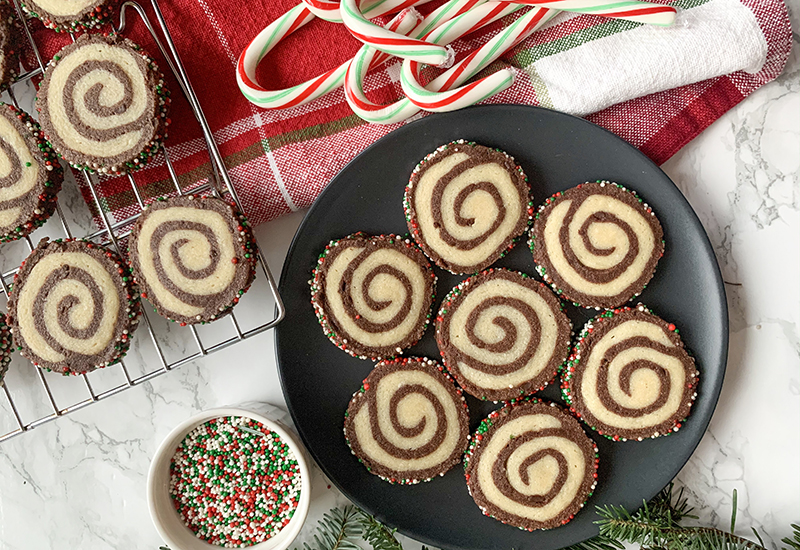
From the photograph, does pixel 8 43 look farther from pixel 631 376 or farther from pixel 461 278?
pixel 631 376

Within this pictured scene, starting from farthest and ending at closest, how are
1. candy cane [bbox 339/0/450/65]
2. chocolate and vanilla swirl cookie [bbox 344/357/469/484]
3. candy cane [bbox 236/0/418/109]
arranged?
chocolate and vanilla swirl cookie [bbox 344/357/469/484]
candy cane [bbox 236/0/418/109]
candy cane [bbox 339/0/450/65]

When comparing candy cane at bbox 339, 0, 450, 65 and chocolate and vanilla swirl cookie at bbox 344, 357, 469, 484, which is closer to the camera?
candy cane at bbox 339, 0, 450, 65

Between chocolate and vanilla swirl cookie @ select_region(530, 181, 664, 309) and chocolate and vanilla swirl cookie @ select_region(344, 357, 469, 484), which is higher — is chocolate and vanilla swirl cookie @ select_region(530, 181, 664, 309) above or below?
above

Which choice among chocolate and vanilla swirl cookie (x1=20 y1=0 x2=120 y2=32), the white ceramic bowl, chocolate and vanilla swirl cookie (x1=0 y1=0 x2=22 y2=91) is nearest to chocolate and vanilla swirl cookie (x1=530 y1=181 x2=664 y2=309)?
the white ceramic bowl

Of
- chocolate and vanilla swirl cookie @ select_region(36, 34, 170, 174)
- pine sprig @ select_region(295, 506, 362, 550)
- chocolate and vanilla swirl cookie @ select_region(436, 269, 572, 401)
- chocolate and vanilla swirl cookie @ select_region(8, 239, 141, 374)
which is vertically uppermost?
chocolate and vanilla swirl cookie @ select_region(36, 34, 170, 174)

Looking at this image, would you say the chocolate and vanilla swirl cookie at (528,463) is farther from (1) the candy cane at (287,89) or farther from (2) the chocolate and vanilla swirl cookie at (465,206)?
(1) the candy cane at (287,89)

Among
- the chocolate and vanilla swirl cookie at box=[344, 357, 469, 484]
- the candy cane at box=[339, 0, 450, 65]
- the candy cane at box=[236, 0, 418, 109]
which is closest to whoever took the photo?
the candy cane at box=[339, 0, 450, 65]

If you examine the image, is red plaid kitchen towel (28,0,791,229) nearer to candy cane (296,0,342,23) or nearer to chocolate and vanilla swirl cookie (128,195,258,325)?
candy cane (296,0,342,23)
